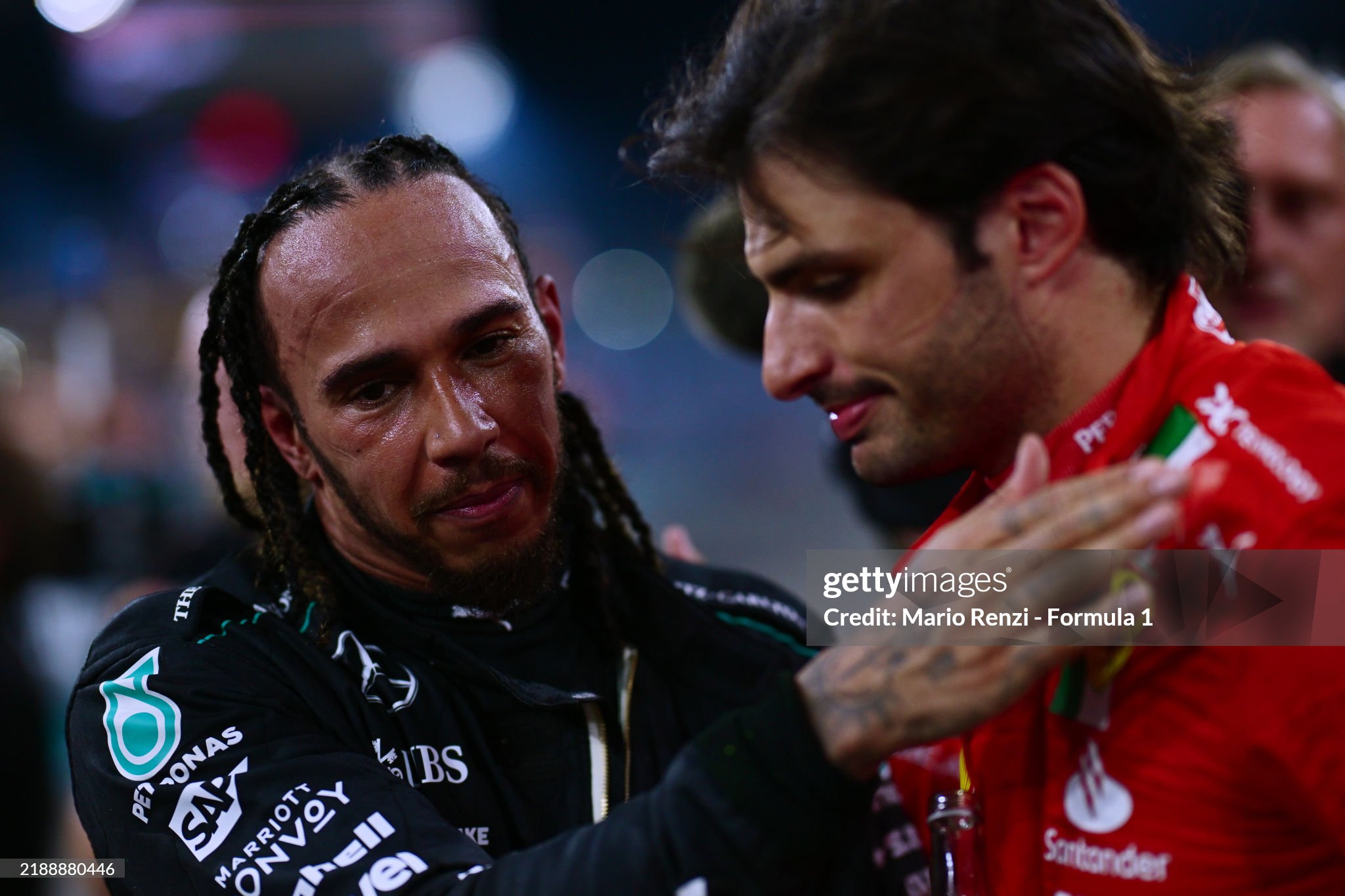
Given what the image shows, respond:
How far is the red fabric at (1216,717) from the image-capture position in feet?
4.05

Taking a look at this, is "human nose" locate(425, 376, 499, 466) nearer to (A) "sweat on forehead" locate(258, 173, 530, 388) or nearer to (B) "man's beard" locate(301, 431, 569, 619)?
(B) "man's beard" locate(301, 431, 569, 619)

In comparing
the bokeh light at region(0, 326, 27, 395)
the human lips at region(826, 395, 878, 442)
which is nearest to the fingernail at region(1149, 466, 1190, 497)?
the human lips at region(826, 395, 878, 442)

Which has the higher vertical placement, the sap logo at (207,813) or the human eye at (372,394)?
the human eye at (372,394)

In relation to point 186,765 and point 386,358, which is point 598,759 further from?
point 386,358

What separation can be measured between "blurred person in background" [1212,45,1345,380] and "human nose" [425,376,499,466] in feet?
7.18

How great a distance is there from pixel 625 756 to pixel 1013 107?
1260mm

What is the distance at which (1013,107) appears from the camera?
1431mm

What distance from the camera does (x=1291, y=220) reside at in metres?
3.22

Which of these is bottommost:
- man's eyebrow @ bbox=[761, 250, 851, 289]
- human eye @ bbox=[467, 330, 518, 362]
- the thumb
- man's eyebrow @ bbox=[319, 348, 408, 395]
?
the thumb

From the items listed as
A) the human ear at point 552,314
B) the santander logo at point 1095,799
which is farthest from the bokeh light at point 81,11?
the santander logo at point 1095,799

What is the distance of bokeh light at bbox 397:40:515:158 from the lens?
12914mm

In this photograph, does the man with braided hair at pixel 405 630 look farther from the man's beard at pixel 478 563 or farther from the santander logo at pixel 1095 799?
the santander logo at pixel 1095 799

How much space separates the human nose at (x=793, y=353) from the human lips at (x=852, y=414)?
0.05 meters

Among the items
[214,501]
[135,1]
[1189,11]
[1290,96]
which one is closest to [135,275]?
[135,1]
